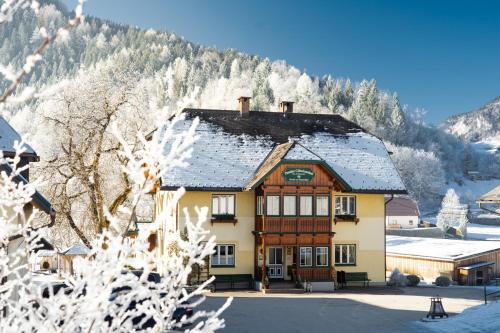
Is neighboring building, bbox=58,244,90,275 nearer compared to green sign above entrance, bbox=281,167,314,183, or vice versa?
green sign above entrance, bbox=281,167,314,183

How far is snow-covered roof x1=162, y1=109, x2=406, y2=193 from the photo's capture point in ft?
107

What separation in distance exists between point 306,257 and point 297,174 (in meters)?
4.47

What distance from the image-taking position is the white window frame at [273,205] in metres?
32.0

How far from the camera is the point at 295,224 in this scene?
3200 cm

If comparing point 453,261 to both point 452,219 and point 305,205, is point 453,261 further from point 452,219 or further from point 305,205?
point 452,219

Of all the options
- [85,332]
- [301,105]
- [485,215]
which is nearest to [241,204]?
[85,332]

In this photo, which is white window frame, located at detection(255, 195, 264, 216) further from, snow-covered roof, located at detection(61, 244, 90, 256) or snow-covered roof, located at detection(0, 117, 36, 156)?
snow-covered roof, located at detection(0, 117, 36, 156)

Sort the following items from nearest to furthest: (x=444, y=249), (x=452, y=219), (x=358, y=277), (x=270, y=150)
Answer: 1. (x=358, y=277)
2. (x=270, y=150)
3. (x=444, y=249)
4. (x=452, y=219)

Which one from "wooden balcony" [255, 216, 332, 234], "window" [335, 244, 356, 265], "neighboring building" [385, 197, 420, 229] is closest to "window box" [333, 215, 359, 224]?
"window" [335, 244, 356, 265]

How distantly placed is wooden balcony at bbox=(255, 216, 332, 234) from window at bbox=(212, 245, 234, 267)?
201cm

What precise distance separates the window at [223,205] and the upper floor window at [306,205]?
376 cm

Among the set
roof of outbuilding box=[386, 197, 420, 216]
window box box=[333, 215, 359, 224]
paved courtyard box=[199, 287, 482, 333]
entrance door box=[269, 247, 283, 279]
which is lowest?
paved courtyard box=[199, 287, 482, 333]

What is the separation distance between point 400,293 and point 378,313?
7157 mm

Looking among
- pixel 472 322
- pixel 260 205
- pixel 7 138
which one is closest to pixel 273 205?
pixel 260 205
